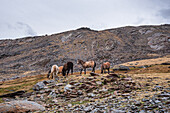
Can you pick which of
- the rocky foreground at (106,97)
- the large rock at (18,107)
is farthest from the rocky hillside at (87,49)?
the large rock at (18,107)

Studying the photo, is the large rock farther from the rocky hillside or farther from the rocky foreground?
the rocky hillside

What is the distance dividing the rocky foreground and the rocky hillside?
63.6 metres

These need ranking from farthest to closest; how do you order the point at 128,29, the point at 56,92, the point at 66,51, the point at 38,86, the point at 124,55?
the point at 128,29, the point at 66,51, the point at 124,55, the point at 38,86, the point at 56,92

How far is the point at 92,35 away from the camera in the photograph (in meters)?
121

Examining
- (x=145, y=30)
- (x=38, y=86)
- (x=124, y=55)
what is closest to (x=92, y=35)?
(x=124, y=55)

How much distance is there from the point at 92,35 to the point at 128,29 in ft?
141

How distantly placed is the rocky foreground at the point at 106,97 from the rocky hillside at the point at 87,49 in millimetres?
63649

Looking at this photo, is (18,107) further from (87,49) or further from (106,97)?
(87,49)

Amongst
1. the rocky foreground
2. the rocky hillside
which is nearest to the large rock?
the rocky foreground

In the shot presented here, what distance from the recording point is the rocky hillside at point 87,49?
291 ft

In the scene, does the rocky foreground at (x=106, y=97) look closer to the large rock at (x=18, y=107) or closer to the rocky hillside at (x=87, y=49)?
the large rock at (x=18, y=107)

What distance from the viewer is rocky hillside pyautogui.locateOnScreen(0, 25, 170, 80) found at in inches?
3487

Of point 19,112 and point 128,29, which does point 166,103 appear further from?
point 128,29

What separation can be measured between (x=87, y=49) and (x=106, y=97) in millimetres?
90441
